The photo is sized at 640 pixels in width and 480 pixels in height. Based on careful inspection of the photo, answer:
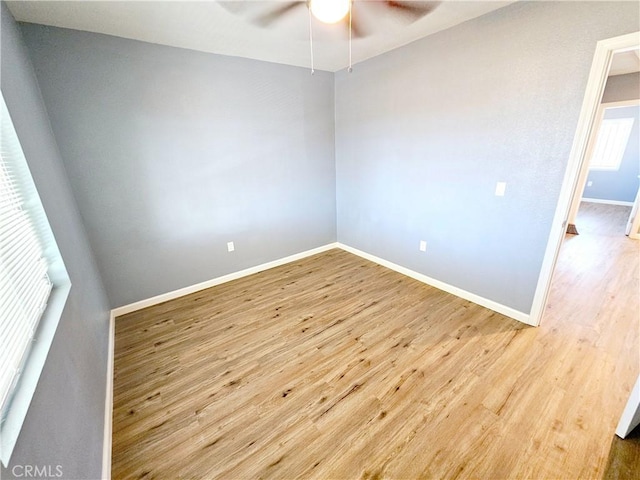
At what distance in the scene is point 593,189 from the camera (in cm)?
663

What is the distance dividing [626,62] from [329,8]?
3.67 metres

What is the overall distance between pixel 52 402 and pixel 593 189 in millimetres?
9864

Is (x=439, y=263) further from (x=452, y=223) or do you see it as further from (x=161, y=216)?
(x=161, y=216)

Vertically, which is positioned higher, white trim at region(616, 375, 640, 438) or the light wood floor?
white trim at region(616, 375, 640, 438)

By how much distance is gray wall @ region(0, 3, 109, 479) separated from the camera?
87 centimetres

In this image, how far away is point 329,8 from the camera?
1.39 meters

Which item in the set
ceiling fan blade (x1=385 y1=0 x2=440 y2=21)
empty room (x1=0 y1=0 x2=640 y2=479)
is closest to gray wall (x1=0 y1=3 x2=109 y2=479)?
empty room (x1=0 y1=0 x2=640 y2=479)

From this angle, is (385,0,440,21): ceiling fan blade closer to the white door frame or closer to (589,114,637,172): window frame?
the white door frame

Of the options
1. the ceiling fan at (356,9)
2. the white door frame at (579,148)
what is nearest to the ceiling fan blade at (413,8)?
the ceiling fan at (356,9)

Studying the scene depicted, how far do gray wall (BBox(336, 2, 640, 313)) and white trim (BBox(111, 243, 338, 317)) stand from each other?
1147mm

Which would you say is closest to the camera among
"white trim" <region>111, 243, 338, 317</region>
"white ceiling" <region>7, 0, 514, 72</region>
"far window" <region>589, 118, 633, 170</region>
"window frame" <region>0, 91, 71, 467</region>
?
"window frame" <region>0, 91, 71, 467</region>

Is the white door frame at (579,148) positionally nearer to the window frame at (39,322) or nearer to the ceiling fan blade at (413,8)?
the ceiling fan blade at (413,8)

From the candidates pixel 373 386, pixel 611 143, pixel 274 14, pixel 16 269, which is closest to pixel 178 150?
pixel 274 14

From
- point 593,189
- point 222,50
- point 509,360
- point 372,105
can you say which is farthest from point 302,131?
point 593,189
